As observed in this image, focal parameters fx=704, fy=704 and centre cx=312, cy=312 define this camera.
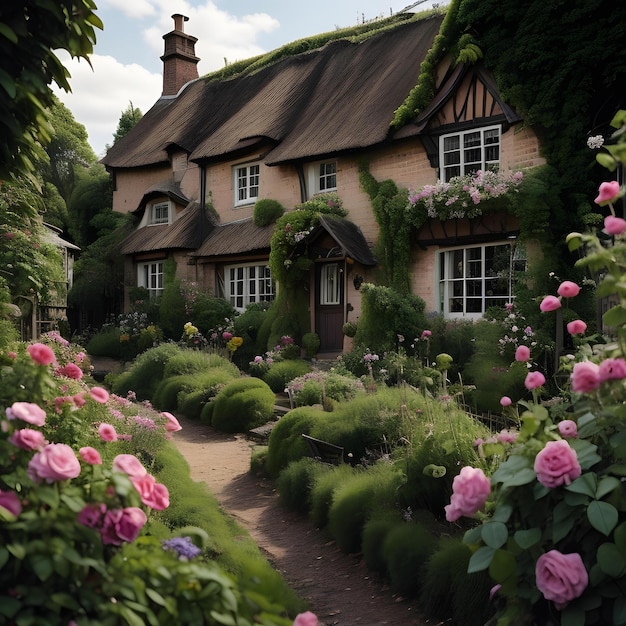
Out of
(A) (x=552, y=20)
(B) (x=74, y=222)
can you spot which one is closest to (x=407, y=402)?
(A) (x=552, y=20)

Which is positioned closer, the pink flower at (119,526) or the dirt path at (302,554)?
the pink flower at (119,526)

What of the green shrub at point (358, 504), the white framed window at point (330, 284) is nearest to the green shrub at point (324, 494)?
the green shrub at point (358, 504)

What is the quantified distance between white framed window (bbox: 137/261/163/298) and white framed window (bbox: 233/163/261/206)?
3726 mm

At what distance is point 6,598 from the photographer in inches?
74.0

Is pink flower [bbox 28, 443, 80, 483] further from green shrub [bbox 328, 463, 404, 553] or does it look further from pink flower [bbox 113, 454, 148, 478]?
green shrub [bbox 328, 463, 404, 553]

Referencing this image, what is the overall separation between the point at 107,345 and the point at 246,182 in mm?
6015

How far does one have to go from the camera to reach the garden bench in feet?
25.0

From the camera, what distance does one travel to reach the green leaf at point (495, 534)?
2.55 m

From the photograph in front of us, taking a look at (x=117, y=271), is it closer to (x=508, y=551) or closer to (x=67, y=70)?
(x=67, y=70)

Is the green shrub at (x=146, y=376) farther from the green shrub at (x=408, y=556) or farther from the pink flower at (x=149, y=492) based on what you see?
the pink flower at (x=149, y=492)

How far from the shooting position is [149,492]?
232 cm

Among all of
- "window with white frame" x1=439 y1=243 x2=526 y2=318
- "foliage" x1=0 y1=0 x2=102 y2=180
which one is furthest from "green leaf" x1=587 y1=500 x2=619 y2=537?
"window with white frame" x1=439 y1=243 x2=526 y2=318

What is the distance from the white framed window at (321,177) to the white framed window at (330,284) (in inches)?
78.6

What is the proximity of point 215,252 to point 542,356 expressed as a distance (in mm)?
10203
